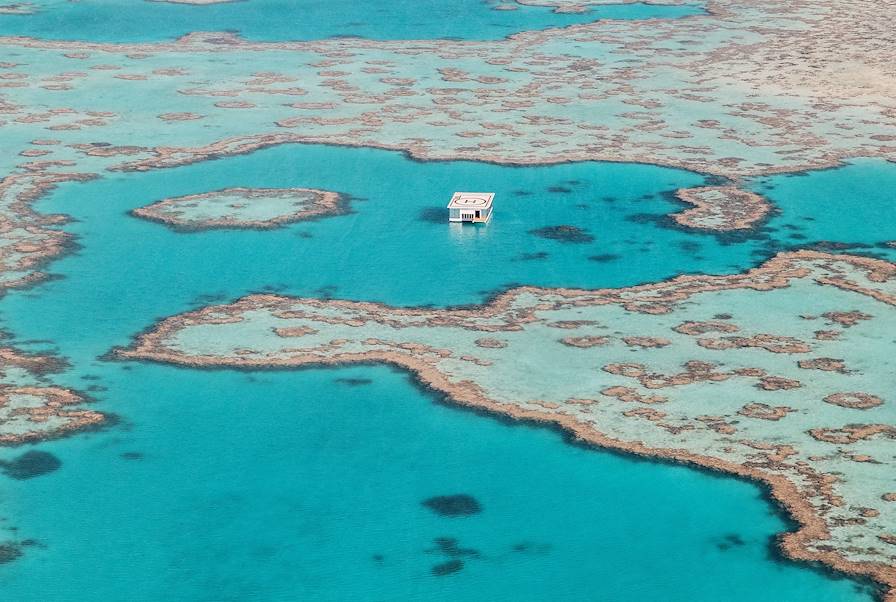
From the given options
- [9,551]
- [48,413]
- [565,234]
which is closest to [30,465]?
[48,413]

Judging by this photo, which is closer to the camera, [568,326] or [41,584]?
[41,584]

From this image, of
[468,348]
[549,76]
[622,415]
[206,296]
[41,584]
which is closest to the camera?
[41,584]

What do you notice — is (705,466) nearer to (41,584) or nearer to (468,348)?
(468,348)

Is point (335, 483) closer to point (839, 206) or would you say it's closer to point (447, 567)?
point (447, 567)

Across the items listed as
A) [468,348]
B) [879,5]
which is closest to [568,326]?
[468,348]

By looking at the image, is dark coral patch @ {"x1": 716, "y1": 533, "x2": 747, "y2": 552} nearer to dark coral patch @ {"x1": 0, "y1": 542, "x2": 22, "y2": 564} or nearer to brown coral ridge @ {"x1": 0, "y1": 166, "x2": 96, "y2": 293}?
dark coral patch @ {"x1": 0, "y1": 542, "x2": 22, "y2": 564}

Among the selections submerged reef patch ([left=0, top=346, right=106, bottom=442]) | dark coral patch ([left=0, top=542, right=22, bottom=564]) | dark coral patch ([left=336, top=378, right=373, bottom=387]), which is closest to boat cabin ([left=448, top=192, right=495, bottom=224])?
dark coral patch ([left=336, top=378, right=373, bottom=387])

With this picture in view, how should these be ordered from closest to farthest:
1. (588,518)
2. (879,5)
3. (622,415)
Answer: (588,518) < (622,415) < (879,5)
